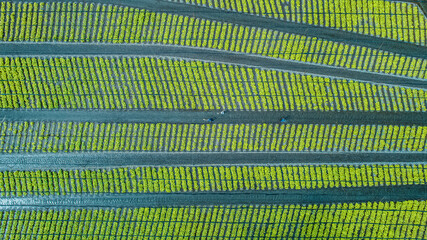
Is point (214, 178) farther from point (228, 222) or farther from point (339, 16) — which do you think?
point (339, 16)

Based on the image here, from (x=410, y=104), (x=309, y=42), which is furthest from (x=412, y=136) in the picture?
(x=309, y=42)

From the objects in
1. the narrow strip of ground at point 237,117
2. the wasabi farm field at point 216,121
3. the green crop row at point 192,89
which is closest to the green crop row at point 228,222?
the wasabi farm field at point 216,121

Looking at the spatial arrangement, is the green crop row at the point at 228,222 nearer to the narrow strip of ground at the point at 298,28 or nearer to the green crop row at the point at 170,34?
the green crop row at the point at 170,34

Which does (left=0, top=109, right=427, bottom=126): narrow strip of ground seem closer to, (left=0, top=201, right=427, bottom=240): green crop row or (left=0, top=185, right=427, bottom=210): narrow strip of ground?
(left=0, top=185, right=427, bottom=210): narrow strip of ground

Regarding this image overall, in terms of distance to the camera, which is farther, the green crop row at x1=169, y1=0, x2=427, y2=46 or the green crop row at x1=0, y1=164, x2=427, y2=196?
the green crop row at x1=169, y1=0, x2=427, y2=46

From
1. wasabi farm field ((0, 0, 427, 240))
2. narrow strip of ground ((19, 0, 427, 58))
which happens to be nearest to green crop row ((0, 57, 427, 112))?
wasabi farm field ((0, 0, 427, 240))

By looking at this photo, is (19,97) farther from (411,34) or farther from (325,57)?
(411,34)
